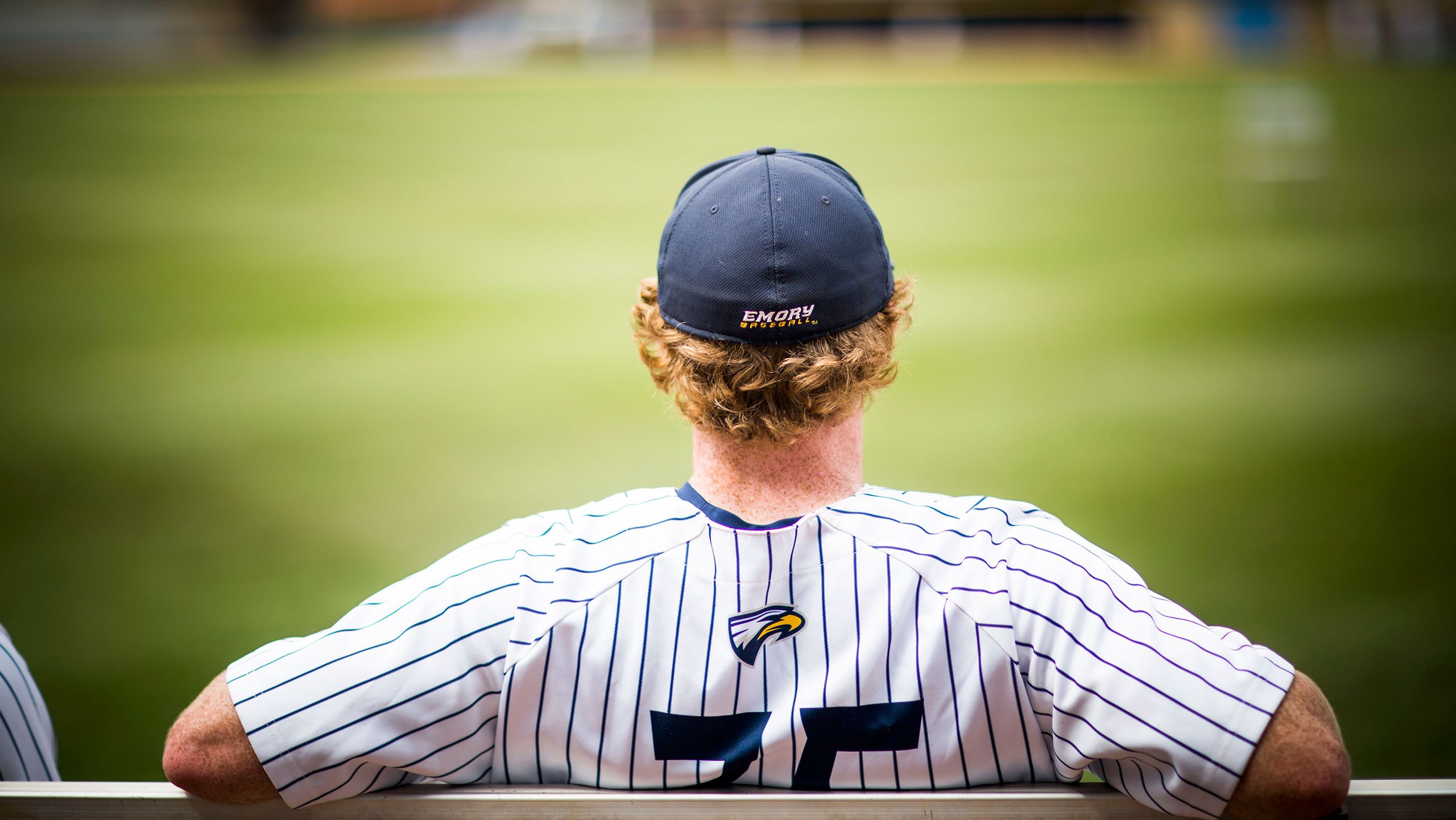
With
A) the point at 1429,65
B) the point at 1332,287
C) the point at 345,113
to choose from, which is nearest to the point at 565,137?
the point at 345,113

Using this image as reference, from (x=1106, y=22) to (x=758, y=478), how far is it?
98.0 feet

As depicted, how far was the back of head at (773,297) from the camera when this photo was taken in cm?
109

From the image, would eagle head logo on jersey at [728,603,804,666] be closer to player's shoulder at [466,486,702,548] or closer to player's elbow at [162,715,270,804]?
player's shoulder at [466,486,702,548]

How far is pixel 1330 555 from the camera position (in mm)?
3602

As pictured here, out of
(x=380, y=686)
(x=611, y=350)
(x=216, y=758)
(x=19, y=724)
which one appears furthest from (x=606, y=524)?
(x=611, y=350)

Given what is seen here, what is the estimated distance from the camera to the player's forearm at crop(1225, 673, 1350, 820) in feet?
3.16

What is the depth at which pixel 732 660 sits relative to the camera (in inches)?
42.1

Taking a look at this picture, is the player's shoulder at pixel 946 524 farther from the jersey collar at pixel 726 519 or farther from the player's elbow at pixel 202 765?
the player's elbow at pixel 202 765

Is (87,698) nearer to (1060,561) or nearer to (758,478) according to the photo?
(758,478)

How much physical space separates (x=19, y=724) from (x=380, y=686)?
67cm

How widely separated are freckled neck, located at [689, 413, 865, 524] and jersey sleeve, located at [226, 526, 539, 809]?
22 cm

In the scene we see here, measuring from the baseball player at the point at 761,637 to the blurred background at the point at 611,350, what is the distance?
1835 millimetres

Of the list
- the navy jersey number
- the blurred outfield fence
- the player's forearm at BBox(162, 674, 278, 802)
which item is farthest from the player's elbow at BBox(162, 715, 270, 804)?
the blurred outfield fence

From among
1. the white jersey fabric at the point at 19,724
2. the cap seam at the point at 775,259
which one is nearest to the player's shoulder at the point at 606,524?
the cap seam at the point at 775,259
